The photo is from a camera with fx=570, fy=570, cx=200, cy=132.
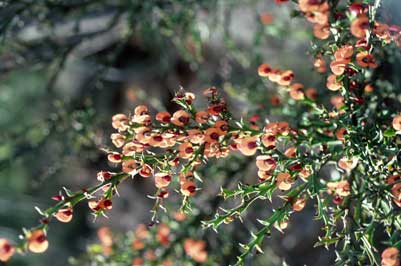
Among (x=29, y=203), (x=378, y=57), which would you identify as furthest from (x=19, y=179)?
(x=378, y=57)

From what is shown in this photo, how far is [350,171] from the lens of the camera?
1.91 m

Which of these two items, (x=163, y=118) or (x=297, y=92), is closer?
(x=163, y=118)

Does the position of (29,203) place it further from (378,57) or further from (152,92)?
(378,57)

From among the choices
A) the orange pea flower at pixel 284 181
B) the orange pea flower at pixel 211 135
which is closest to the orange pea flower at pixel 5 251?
the orange pea flower at pixel 211 135

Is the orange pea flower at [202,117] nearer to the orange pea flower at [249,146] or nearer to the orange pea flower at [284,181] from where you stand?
the orange pea flower at [249,146]

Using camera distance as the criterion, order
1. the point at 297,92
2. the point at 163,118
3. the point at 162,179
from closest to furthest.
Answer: the point at 162,179 < the point at 163,118 < the point at 297,92

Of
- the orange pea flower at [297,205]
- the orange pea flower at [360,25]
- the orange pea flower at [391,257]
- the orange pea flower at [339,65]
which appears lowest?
the orange pea flower at [297,205]

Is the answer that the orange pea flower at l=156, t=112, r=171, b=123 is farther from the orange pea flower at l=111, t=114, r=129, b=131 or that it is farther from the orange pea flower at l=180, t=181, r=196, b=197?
the orange pea flower at l=180, t=181, r=196, b=197

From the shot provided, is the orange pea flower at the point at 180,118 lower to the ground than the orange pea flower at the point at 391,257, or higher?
higher

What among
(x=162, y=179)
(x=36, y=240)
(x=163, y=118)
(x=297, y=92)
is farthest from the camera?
(x=297, y=92)

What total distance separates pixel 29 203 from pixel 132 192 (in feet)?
2.92

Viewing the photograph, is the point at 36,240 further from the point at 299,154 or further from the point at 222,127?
the point at 299,154

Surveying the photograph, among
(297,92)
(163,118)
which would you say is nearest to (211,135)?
(163,118)

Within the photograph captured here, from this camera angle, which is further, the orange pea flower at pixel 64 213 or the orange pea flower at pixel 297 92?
the orange pea flower at pixel 297 92
